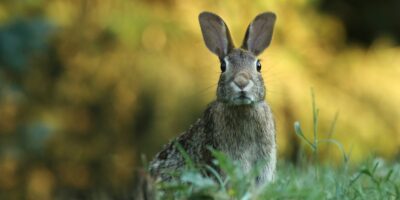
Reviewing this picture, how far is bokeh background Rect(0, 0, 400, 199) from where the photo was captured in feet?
28.1

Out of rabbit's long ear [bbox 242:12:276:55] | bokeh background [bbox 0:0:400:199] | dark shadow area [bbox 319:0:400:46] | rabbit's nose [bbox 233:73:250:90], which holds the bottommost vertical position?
bokeh background [bbox 0:0:400:199]

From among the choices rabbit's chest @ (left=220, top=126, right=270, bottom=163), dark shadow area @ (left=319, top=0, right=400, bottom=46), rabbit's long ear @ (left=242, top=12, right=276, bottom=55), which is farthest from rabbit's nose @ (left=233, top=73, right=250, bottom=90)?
dark shadow area @ (left=319, top=0, right=400, bottom=46)

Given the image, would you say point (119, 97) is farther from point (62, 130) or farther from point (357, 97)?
point (357, 97)

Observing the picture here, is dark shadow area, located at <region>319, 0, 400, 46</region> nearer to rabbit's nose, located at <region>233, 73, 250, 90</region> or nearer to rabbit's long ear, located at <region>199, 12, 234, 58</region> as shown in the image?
rabbit's long ear, located at <region>199, 12, 234, 58</region>

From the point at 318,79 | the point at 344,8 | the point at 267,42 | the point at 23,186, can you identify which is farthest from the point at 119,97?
the point at 267,42

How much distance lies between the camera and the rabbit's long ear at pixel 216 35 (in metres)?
4.33

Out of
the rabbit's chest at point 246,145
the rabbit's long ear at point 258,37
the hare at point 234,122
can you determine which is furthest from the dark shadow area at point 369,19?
the rabbit's chest at point 246,145

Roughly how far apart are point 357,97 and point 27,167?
3.17 m

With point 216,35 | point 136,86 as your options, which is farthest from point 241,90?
point 136,86

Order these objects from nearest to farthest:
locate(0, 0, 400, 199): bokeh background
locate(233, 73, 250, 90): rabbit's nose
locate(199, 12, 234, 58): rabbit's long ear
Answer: locate(233, 73, 250, 90): rabbit's nose < locate(199, 12, 234, 58): rabbit's long ear < locate(0, 0, 400, 199): bokeh background

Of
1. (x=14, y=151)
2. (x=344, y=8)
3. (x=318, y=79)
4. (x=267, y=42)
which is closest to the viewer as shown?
(x=267, y=42)

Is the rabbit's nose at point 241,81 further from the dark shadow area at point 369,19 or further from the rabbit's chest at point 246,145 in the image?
the dark shadow area at point 369,19

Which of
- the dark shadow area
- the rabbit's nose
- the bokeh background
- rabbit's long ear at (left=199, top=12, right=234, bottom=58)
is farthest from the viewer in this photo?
the dark shadow area

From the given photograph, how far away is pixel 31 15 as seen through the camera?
8688 millimetres
